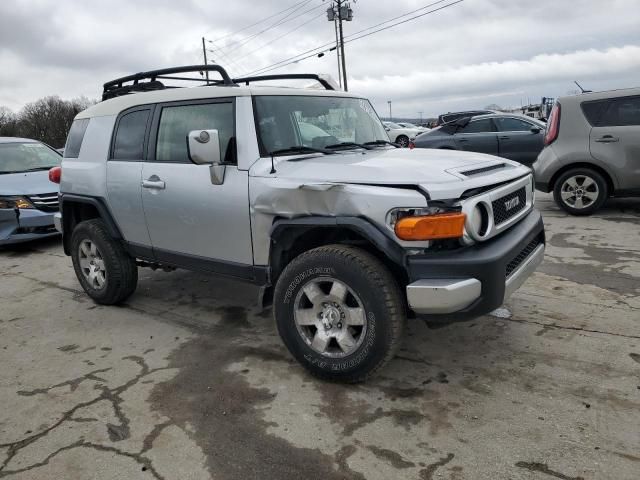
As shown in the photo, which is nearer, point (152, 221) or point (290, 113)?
point (290, 113)

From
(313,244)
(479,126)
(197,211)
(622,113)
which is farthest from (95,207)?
(479,126)

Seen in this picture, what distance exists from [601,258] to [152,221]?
4496mm

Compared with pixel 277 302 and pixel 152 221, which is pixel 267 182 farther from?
pixel 152 221

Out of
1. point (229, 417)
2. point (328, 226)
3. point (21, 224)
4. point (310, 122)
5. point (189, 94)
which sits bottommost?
point (229, 417)

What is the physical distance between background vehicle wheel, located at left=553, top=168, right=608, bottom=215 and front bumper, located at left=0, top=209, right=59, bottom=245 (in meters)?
7.44

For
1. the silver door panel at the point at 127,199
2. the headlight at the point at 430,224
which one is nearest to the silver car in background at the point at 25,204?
the silver door panel at the point at 127,199

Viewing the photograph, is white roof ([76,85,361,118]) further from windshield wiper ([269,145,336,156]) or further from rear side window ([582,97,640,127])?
rear side window ([582,97,640,127])

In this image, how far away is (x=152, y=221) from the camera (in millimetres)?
4059

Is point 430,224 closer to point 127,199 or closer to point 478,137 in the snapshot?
point 127,199

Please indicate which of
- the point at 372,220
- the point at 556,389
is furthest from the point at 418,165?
the point at 556,389

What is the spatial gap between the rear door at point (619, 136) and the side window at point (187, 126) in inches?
223

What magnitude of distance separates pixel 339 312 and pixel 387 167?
905mm

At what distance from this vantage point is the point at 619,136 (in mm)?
6930

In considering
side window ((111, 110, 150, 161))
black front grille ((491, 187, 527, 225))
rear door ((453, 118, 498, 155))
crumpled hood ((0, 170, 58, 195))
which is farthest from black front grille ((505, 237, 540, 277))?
rear door ((453, 118, 498, 155))
